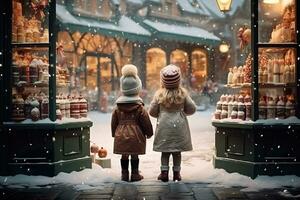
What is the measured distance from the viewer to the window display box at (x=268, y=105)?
770 cm

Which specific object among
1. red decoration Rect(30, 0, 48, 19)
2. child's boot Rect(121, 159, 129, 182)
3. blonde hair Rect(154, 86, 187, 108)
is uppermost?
red decoration Rect(30, 0, 48, 19)

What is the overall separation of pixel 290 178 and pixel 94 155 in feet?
11.7

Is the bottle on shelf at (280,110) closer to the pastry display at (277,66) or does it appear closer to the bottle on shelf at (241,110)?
the pastry display at (277,66)

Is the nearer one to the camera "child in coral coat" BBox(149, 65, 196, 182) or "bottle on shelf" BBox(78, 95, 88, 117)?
"child in coral coat" BBox(149, 65, 196, 182)

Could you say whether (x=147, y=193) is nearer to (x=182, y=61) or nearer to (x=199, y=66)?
(x=182, y=61)

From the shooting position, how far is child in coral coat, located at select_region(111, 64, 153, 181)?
776 cm

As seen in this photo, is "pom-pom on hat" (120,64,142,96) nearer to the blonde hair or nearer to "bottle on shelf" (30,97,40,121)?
the blonde hair

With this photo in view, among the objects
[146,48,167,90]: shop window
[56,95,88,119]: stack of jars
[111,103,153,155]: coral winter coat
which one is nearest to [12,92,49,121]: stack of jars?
[56,95,88,119]: stack of jars

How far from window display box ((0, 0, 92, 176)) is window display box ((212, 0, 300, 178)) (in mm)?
2545

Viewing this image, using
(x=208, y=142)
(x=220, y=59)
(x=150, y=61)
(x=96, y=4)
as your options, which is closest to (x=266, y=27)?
(x=208, y=142)

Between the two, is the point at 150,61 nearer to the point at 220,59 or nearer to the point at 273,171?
the point at 220,59

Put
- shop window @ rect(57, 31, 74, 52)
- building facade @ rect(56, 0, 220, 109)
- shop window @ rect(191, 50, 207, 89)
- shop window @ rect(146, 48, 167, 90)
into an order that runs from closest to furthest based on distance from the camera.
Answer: shop window @ rect(57, 31, 74, 52), building facade @ rect(56, 0, 220, 109), shop window @ rect(146, 48, 167, 90), shop window @ rect(191, 50, 207, 89)

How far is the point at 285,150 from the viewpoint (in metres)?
7.75

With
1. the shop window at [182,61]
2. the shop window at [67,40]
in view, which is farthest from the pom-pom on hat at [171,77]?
the shop window at [182,61]
